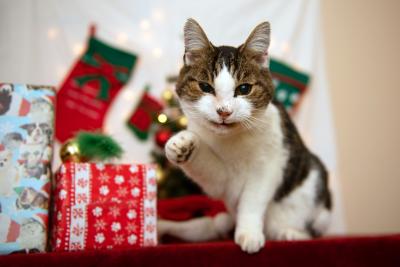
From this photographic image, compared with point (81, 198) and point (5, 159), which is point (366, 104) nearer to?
point (81, 198)

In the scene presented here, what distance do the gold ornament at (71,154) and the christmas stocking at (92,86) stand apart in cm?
74

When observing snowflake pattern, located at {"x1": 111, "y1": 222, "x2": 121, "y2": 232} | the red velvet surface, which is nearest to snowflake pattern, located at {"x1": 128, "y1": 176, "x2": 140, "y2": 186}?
snowflake pattern, located at {"x1": 111, "y1": 222, "x2": 121, "y2": 232}

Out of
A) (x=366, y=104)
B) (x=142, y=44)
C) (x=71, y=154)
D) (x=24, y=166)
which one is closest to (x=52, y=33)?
(x=142, y=44)

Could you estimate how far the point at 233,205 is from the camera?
39.5 inches

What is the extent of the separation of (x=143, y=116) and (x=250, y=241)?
1.08 metres

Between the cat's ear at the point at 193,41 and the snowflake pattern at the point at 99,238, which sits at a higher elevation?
the cat's ear at the point at 193,41

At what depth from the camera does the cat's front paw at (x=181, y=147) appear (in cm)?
81

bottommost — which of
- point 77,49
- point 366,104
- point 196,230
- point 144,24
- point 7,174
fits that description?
point 196,230

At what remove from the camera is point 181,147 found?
81 cm

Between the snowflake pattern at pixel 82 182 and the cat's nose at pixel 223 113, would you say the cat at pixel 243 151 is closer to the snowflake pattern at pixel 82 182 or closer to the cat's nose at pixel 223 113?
the cat's nose at pixel 223 113

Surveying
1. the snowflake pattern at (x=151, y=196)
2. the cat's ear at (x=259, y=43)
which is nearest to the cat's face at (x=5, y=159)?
the snowflake pattern at (x=151, y=196)

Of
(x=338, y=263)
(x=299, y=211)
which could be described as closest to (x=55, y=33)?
(x=299, y=211)

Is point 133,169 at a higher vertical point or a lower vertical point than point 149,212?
higher

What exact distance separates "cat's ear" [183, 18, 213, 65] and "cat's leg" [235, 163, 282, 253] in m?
0.35
